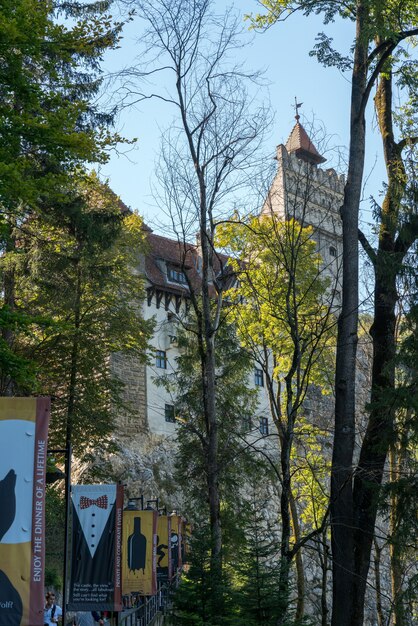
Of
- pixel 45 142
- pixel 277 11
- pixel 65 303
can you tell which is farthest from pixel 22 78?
pixel 65 303

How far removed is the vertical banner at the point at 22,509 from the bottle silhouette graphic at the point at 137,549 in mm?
10623

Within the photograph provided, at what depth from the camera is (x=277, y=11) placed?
61.8 feet

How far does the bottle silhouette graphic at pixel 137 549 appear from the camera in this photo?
19.1 m

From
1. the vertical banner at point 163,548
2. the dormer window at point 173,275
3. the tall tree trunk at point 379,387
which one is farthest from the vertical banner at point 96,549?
the dormer window at point 173,275

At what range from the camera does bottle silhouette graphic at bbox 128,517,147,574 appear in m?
19.1

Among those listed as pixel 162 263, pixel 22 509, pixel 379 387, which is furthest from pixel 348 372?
pixel 162 263

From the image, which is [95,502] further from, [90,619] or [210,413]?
[90,619]

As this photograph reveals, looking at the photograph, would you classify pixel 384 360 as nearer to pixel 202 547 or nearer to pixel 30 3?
pixel 202 547

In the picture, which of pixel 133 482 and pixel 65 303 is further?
pixel 133 482

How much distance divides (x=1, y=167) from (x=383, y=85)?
23.2 ft

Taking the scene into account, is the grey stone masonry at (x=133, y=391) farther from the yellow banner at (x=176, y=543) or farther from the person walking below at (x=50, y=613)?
the person walking below at (x=50, y=613)

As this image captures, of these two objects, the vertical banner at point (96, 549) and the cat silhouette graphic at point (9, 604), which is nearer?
the cat silhouette graphic at point (9, 604)

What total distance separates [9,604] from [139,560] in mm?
10909

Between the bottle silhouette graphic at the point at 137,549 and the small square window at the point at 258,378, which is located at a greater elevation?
the small square window at the point at 258,378
